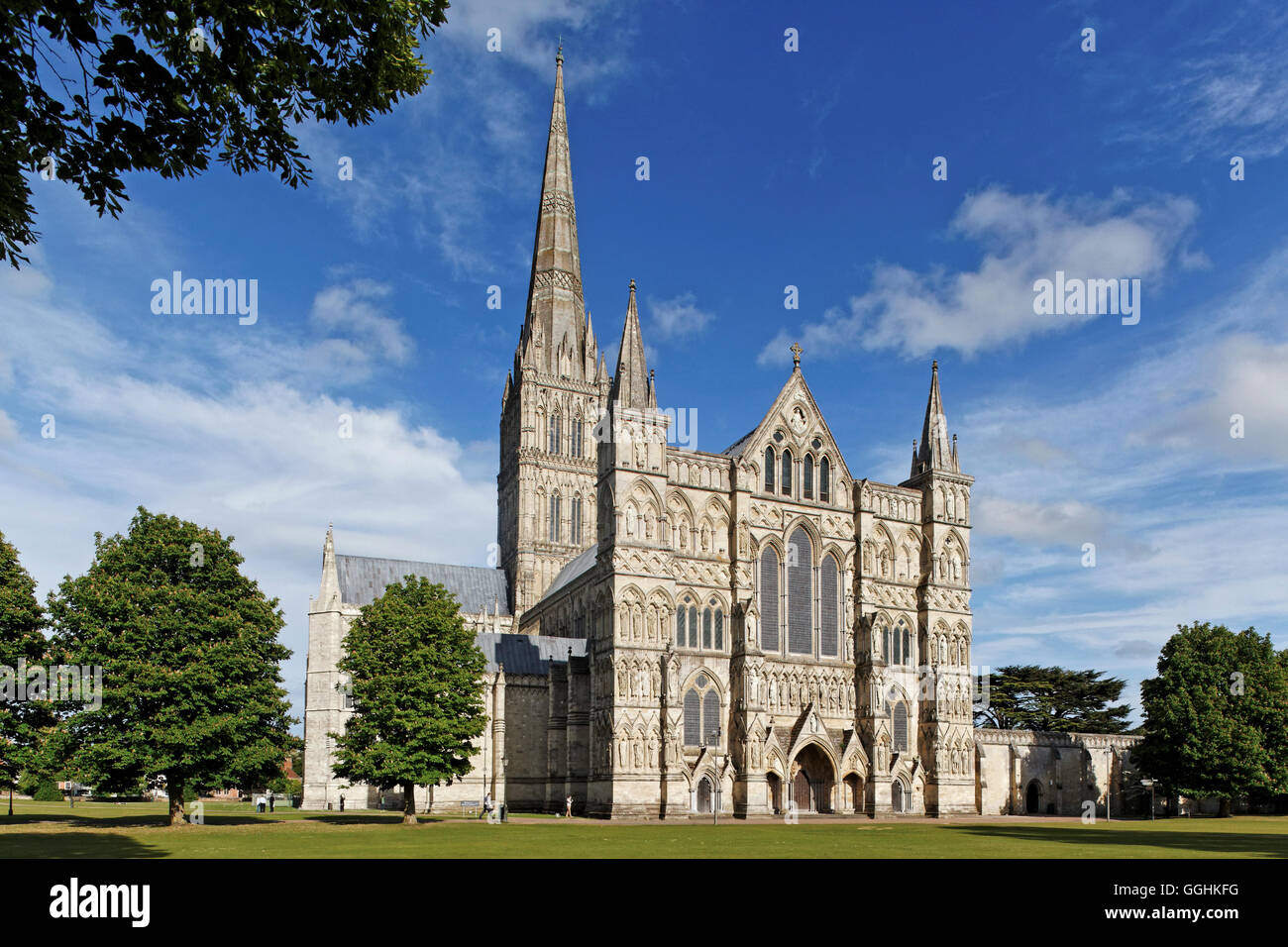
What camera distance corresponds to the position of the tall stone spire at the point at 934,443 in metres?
65.9

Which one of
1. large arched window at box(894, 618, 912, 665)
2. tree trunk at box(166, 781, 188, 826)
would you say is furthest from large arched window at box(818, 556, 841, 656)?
tree trunk at box(166, 781, 188, 826)

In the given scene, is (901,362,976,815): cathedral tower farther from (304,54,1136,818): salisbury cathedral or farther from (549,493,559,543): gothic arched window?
(549,493,559,543): gothic arched window

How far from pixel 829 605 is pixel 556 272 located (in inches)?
1863

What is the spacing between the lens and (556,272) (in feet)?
314

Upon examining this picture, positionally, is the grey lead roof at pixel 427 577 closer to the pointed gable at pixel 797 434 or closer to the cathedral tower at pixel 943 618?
the pointed gable at pixel 797 434

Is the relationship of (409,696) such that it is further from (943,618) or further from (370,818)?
(943,618)

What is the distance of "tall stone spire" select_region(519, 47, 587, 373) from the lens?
9294cm

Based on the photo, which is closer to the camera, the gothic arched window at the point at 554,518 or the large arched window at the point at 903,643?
the large arched window at the point at 903,643

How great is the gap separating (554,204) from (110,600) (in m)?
64.8

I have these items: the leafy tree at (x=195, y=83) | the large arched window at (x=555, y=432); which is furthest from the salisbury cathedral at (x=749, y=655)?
the leafy tree at (x=195, y=83)

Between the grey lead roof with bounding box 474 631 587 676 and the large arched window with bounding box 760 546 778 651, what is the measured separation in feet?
44.7

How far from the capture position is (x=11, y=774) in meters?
42.6

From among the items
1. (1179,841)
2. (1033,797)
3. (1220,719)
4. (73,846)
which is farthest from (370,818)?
(1220,719)
